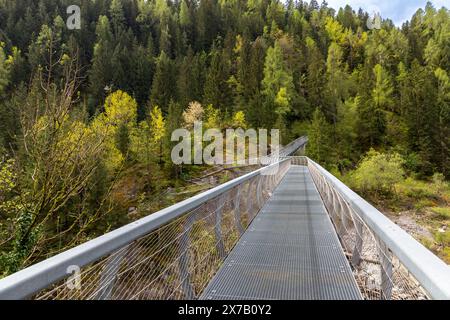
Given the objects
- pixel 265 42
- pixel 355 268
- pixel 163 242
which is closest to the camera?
pixel 163 242

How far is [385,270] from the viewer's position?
242cm

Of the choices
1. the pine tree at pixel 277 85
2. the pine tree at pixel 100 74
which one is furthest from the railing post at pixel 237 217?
the pine tree at pixel 100 74

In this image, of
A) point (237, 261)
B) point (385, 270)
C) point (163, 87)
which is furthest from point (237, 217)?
point (163, 87)

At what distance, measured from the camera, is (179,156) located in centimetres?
3947

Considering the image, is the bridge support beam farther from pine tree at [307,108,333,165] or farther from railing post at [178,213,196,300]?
pine tree at [307,108,333,165]

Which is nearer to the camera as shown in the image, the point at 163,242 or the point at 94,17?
the point at 163,242

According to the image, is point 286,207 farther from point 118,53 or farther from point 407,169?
point 118,53

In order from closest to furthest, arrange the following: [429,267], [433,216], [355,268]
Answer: [429,267]
[355,268]
[433,216]

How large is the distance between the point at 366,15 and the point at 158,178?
113 m

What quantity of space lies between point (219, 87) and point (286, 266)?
201ft

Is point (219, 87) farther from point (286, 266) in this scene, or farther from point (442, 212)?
point (286, 266)

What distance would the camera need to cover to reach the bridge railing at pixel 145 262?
139 cm

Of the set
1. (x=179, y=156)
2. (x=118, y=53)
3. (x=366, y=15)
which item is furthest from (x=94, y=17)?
(x=366, y=15)

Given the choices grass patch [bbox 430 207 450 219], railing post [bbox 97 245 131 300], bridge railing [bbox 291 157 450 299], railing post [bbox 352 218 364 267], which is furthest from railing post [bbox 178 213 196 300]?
grass patch [bbox 430 207 450 219]
